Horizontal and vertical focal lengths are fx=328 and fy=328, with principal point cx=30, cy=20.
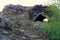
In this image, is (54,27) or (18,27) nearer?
(54,27)

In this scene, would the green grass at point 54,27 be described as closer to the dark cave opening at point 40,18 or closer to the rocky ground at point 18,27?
the rocky ground at point 18,27

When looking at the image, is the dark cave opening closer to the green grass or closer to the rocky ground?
the rocky ground

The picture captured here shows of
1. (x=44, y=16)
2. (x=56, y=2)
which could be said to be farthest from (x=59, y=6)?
(x=44, y=16)

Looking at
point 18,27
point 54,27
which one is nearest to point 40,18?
point 18,27

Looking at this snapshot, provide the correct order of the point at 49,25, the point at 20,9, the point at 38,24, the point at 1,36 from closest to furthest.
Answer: the point at 1,36 < the point at 49,25 < the point at 38,24 < the point at 20,9

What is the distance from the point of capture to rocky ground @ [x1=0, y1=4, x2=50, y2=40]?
11641mm

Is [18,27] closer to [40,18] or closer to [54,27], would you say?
[54,27]

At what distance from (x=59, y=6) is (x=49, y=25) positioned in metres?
0.80

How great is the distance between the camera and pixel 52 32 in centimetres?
1180

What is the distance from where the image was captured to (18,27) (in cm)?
1306

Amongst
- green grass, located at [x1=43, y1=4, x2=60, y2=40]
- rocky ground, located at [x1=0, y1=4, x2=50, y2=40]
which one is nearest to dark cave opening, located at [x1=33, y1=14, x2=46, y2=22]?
rocky ground, located at [x1=0, y1=4, x2=50, y2=40]

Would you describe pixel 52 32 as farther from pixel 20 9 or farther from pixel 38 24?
pixel 20 9

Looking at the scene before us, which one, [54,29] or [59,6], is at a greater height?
[59,6]

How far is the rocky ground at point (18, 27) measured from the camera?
1164 centimetres
